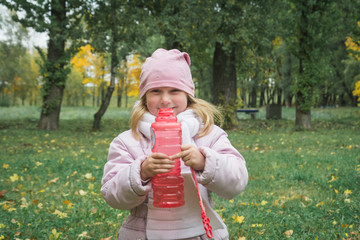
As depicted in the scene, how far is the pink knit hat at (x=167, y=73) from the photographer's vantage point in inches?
85.6

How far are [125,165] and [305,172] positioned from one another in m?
5.42

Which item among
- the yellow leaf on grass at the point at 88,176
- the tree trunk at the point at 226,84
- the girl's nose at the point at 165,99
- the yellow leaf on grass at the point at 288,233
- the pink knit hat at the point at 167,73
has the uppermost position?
the tree trunk at the point at 226,84

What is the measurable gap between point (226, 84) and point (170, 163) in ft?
50.3

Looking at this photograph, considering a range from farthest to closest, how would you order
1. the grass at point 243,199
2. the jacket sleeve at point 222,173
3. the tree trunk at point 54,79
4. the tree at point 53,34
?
the tree trunk at point 54,79
the tree at point 53,34
the grass at point 243,199
the jacket sleeve at point 222,173

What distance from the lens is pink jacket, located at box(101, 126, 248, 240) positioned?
1.91m

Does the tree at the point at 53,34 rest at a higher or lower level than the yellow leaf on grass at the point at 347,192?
higher

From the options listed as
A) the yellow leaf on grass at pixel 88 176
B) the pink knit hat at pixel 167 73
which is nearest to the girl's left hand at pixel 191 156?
the pink knit hat at pixel 167 73

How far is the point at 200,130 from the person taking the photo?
2256mm

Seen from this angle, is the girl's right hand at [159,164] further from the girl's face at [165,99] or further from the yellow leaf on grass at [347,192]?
the yellow leaf on grass at [347,192]

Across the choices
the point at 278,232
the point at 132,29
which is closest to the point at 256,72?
the point at 132,29

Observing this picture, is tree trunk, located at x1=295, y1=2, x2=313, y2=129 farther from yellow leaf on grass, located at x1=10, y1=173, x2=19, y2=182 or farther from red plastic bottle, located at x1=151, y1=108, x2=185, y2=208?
red plastic bottle, located at x1=151, y1=108, x2=185, y2=208

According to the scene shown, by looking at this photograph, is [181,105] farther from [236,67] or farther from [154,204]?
[236,67]

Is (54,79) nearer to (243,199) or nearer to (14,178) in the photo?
(14,178)

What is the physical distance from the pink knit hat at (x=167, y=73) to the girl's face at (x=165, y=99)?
51mm
